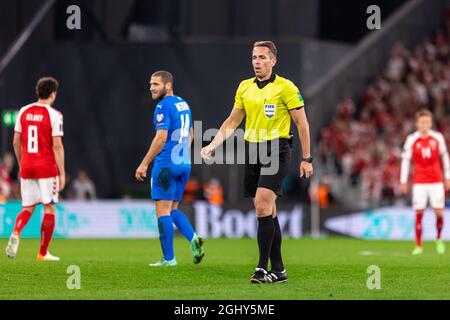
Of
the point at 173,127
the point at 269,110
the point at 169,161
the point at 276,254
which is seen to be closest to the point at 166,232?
the point at 169,161

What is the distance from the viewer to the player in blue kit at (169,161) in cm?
1391

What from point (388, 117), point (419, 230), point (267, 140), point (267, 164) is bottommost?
point (419, 230)

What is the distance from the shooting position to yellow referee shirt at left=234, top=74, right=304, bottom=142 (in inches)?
469

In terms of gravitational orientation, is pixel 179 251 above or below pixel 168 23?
below

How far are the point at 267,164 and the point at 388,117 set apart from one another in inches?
841

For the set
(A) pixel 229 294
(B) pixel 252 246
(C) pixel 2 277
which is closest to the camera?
(A) pixel 229 294

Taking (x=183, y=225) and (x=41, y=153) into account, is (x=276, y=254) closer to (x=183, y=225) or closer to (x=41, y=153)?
(x=183, y=225)

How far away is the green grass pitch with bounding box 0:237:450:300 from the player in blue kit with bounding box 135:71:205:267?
0.42 m

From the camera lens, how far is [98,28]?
32.7 m

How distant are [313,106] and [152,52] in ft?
16.2

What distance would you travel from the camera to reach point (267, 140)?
11969mm
